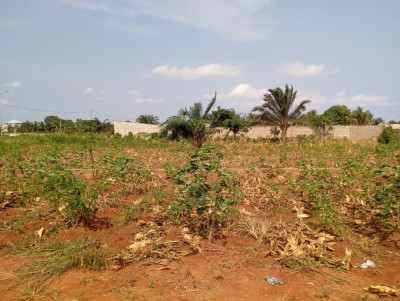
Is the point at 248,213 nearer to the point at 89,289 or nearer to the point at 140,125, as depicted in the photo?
the point at 89,289

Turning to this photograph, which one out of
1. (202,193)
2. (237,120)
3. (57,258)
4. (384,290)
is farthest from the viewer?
(237,120)

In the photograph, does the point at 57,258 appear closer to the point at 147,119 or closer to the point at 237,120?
the point at 237,120

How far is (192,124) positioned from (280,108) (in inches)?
265

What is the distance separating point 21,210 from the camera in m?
5.13

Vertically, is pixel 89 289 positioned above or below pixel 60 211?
below

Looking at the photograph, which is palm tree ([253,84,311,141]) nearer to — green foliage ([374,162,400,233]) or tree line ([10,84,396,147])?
tree line ([10,84,396,147])

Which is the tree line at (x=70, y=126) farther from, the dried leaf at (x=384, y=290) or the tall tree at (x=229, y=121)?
the dried leaf at (x=384, y=290)

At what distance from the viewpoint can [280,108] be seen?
2388cm

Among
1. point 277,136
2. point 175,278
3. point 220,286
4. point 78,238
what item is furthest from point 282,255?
point 277,136

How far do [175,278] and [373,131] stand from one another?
30.8 m

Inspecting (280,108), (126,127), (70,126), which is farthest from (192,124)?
(70,126)

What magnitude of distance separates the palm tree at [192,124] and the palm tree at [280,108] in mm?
4983

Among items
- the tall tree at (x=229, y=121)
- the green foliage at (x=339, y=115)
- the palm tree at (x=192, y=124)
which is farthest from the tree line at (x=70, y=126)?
the green foliage at (x=339, y=115)

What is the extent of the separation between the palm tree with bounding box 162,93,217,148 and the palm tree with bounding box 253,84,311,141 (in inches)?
196
